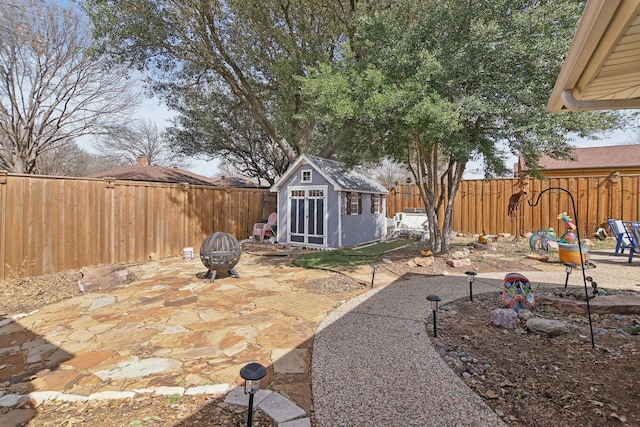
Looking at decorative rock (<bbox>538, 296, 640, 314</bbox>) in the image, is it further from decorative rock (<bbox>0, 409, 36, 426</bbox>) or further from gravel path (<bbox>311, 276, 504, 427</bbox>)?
decorative rock (<bbox>0, 409, 36, 426</bbox>)

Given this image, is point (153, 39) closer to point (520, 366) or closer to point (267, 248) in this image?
point (267, 248)

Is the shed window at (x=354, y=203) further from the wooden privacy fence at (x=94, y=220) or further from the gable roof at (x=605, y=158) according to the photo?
the gable roof at (x=605, y=158)

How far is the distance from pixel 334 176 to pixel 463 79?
16.3 ft

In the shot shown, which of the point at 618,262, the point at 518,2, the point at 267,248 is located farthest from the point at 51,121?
the point at 618,262

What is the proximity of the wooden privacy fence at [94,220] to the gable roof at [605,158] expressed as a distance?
14769mm

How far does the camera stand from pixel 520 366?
2775 mm

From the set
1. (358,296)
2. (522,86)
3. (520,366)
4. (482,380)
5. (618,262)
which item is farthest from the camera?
(618,262)

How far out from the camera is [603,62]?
88.4 inches

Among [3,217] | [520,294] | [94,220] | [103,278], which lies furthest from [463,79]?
[3,217]

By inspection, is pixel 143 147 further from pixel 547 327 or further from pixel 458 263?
pixel 547 327

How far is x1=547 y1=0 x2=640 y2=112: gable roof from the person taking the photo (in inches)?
68.2

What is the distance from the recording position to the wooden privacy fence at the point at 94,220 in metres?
5.96

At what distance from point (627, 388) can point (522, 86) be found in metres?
5.10

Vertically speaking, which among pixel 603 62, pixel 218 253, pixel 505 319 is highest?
pixel 603 62
